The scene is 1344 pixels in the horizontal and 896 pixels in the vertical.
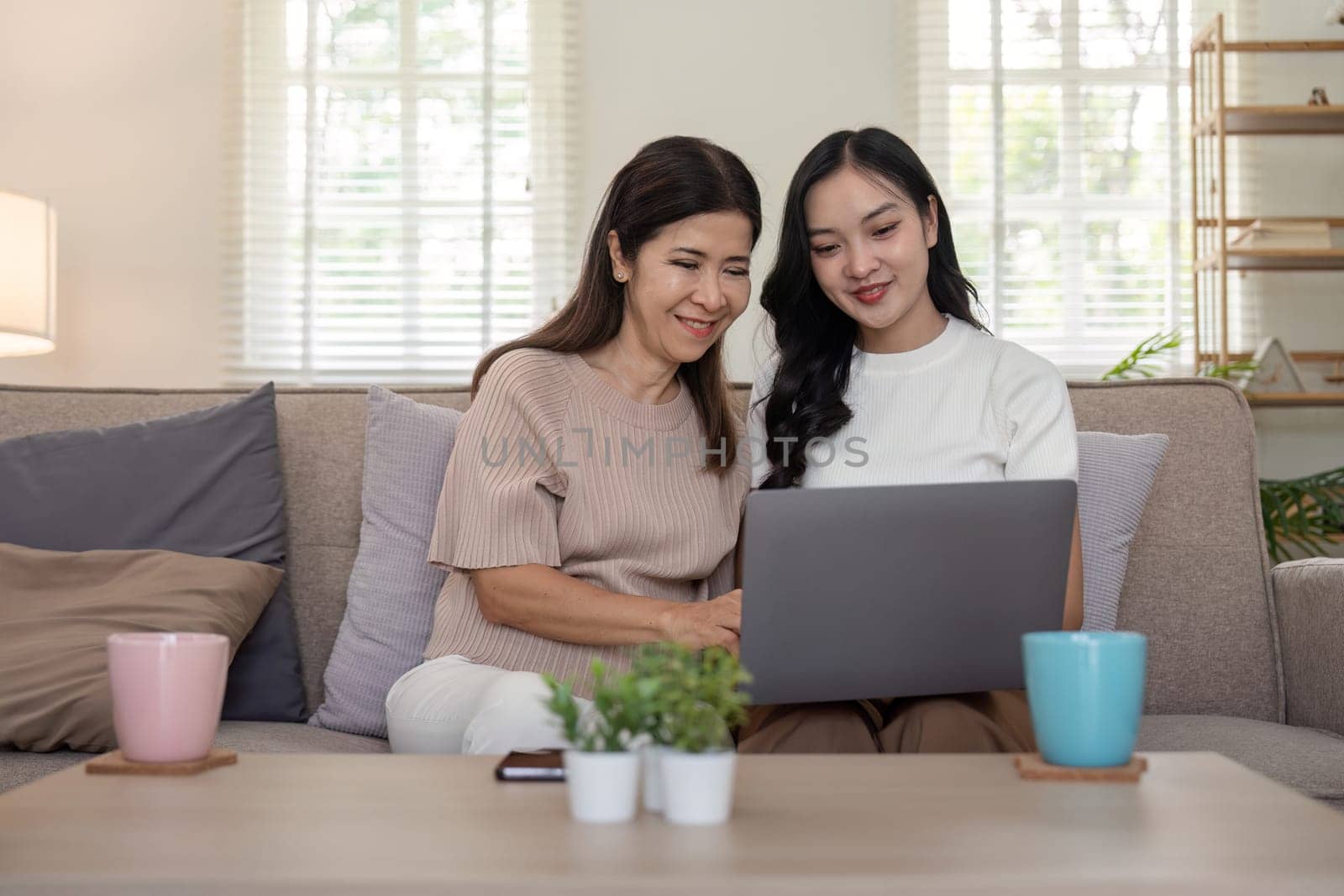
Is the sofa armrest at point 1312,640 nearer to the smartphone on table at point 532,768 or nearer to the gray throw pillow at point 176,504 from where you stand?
the smartphone on table at point 532,768

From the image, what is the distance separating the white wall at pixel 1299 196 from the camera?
12.7 feet

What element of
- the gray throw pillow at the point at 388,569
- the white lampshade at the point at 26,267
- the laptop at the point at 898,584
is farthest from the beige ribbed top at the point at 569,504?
the white lampshade at the point at 26,267

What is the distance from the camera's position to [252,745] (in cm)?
158

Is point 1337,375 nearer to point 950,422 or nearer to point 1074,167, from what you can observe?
point 1074,167

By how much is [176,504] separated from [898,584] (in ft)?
3.74

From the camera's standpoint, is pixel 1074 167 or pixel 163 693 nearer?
pixel 163 693

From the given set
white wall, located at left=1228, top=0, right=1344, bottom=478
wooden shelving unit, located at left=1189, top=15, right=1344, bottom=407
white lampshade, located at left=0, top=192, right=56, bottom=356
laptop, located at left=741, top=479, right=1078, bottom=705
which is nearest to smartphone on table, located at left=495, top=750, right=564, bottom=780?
laptop, located at left=741, top=479, right=1078, bottom=705

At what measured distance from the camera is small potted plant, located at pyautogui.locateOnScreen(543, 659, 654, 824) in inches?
31.1

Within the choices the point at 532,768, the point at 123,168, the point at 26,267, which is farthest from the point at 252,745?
the point at 123,168

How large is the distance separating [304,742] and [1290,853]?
122cm

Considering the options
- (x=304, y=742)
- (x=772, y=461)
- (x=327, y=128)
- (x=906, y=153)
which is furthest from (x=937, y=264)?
(x=327, y=128)

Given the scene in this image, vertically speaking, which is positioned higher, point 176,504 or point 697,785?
point 176,504

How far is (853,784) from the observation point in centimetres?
92

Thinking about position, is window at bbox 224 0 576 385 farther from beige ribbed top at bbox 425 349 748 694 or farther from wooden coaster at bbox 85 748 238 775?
wooden coaster at bbox 85 748 238 775
